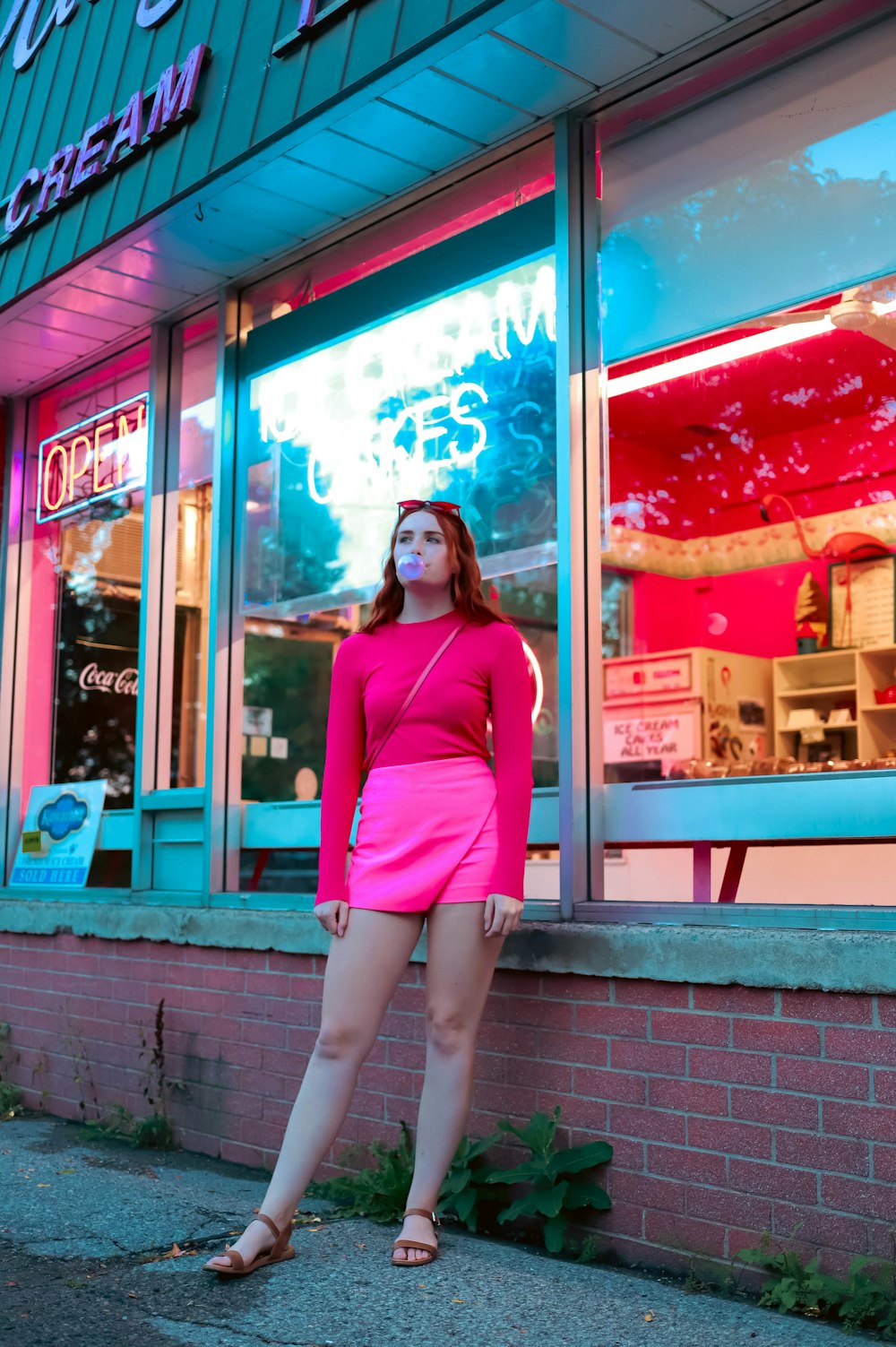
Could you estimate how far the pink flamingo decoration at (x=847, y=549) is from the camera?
752 cm

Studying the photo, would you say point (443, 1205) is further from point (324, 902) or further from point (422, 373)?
point (422, 373)

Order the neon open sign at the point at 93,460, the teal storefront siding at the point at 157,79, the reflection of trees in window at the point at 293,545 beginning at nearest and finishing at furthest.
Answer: the teal storefront siding at the point at 157,79, the reflection of trees in window at the point at 293,545, the neon open sign at the point at 93,460

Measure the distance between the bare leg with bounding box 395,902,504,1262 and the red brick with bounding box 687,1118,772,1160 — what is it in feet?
2.10

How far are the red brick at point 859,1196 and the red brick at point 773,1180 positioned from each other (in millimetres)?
42

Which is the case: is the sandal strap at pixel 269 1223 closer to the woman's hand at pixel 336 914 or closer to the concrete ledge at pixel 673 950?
the woman's hand at pixel 336 914

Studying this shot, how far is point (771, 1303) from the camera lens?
3.46 m

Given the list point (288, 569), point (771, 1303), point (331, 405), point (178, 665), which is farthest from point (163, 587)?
point (771, 1303)

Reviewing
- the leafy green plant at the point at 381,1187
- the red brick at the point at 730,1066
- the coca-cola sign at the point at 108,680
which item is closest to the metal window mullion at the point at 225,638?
the coca-cola sign at the point at 108,680

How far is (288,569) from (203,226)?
1450mm

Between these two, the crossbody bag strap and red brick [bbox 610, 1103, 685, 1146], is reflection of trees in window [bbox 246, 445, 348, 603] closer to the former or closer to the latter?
the crossbody bag strap

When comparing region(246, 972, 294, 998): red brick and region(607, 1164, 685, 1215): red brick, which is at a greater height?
region(246, 972, 294, 998): red brick

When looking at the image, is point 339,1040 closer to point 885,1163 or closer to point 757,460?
point 885,1163

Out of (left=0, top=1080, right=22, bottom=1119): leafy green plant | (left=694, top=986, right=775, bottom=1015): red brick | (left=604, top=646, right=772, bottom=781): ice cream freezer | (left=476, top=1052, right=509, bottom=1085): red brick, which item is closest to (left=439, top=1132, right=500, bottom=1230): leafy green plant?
(left=476, top=1052, right=509, bottom=1085): red brick

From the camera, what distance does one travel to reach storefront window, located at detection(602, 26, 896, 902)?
14.0 ft
